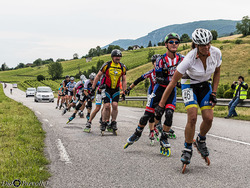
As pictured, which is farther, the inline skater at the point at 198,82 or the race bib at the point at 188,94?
the race bib at the point at 188,94

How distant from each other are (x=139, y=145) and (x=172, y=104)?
141cm

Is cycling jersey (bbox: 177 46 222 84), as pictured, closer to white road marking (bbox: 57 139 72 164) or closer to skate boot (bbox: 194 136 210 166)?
skate boot (bbox: 194 136 210 166)

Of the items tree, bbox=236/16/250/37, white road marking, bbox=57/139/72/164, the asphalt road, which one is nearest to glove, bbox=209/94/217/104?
the asphalt road

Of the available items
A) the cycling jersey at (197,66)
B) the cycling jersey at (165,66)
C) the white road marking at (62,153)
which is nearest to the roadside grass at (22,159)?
the white road marking at (62,153)

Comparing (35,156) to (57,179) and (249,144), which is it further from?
(249,144)

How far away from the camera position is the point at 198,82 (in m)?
4.64

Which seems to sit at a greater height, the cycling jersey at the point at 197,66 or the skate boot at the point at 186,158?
the cycling jersey at the point at 197,66

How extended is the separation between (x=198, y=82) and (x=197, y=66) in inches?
12.2

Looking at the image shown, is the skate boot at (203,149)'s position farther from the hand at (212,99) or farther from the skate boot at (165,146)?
the skate boot at (165,146)

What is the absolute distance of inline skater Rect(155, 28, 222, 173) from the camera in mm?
4320

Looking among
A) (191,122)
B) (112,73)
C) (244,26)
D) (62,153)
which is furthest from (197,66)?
(244,26)

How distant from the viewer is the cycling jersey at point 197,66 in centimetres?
438

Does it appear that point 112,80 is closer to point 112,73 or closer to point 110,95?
point 112,73

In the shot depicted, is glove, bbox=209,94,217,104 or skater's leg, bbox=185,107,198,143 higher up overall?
glove, bbox=209,94,217,104
